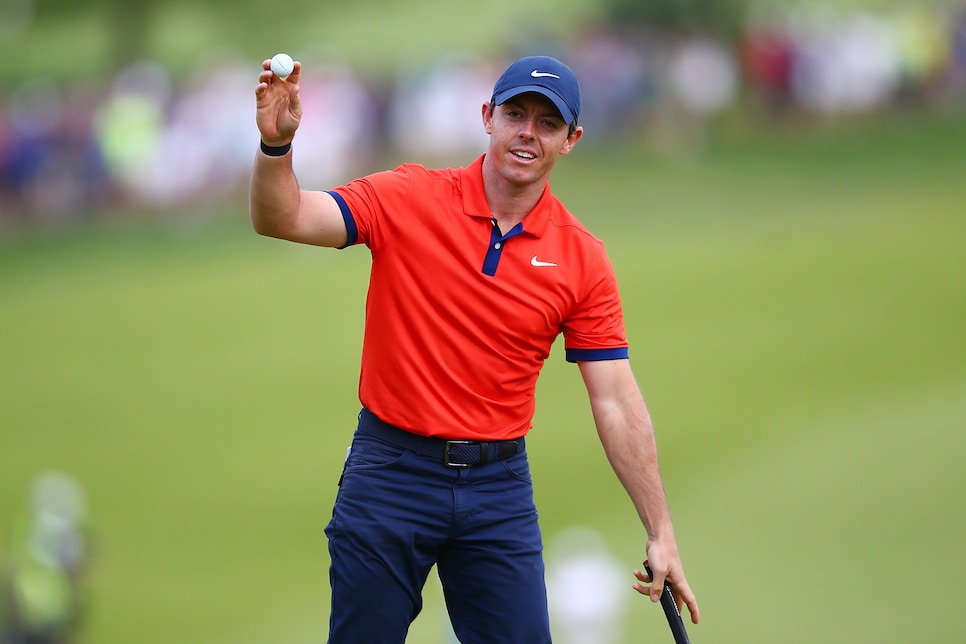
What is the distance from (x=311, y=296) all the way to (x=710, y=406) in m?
4.16

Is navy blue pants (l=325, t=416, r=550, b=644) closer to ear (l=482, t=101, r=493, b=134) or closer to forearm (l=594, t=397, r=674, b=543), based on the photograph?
forearm (l=594, t=397, r=674, b=543)

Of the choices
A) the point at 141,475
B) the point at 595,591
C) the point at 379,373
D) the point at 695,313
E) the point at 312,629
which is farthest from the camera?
the point at 695,313

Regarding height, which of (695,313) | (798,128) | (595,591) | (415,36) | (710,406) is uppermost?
(415,36)

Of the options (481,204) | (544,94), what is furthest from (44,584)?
(544,94)

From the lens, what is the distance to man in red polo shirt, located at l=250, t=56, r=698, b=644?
10.7ft

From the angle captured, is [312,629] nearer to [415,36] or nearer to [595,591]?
[595,591]

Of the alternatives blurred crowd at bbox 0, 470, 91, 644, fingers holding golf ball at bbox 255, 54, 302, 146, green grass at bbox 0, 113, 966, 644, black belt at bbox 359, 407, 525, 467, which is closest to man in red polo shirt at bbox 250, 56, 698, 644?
black belt at bbox 359, 407, 525, 467

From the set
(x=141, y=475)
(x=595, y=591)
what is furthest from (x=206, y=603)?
(x=595, y=591)

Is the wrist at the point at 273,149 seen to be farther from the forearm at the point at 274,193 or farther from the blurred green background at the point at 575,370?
the blurred green background at the point at 575,370

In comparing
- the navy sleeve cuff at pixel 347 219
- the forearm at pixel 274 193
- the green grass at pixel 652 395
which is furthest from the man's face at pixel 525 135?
the green grass at pixel 652 395

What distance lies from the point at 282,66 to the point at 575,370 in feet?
32.3

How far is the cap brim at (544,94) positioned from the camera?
3234 millimetres

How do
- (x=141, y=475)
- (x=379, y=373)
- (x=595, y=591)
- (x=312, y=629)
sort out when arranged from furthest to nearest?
(x=141, y=475) → (x=312, y=629) → (x=595, y=591) → (x=379, y=373)

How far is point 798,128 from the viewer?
1414 centimetres
